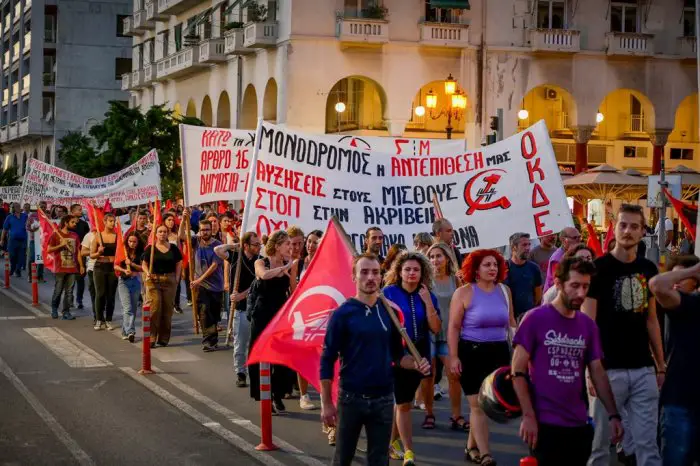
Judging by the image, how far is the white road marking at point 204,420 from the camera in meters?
10.6

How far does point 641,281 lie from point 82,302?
58.7 ft

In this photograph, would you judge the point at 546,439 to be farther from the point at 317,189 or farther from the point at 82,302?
the point at 82,302

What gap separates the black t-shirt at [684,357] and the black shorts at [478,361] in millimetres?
2907

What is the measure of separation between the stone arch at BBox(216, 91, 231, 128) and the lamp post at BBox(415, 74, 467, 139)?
8.82m

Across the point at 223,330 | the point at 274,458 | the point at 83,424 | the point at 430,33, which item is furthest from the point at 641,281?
the point at 430,33

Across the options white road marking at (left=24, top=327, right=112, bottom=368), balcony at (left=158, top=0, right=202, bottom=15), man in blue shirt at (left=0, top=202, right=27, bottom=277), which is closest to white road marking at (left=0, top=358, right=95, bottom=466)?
white road marking at (left=24, top=327, right=112, bottom=368)

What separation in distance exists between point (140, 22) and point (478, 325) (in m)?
52.0

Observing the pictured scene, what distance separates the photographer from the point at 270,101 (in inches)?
1741

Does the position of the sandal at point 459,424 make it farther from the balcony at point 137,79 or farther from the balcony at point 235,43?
the balcony at point 137,79

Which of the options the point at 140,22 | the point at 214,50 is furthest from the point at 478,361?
the point at 140,22

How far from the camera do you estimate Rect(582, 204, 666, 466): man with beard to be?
8570mm

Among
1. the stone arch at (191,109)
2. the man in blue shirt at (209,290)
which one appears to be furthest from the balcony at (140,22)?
the man in blue shirt at (209,290)

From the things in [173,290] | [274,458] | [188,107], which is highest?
[188,107]

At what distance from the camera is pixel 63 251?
879 inches
